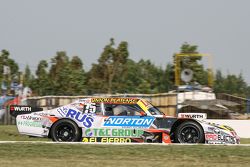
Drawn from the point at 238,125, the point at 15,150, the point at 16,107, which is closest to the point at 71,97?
the point at 238,125

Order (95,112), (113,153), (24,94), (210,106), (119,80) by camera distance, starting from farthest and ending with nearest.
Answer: (119,80) < (24,94) < (210,106) < (95,112) < (113,153)

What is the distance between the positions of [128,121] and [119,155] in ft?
9.46

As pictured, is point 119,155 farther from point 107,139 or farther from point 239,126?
point 239,126

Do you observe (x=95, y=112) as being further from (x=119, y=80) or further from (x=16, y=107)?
(x=119, y=80)

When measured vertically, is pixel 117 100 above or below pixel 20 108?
above

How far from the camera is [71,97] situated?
26594mm

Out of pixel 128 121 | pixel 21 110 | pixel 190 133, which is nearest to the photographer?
A: pixel 190 133

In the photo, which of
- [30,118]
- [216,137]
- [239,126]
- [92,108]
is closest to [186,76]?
[239,126]

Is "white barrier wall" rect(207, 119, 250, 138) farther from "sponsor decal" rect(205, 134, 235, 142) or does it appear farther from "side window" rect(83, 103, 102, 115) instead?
"side window" rect(83, 103, 102, 115)

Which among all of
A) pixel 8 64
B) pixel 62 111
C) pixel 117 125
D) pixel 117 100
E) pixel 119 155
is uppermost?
pixel 8 64

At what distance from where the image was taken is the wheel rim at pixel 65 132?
13180mm

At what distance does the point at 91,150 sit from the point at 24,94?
65.7 feet

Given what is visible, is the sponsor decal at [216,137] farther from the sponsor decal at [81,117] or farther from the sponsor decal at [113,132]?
the sponsor decal at [81,117]

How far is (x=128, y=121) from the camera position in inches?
512
